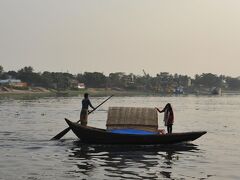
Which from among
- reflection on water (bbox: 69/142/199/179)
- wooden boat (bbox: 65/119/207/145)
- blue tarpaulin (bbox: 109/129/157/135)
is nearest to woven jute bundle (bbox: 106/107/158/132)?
blue tarpaulin (bbox: 109/129/157/135)

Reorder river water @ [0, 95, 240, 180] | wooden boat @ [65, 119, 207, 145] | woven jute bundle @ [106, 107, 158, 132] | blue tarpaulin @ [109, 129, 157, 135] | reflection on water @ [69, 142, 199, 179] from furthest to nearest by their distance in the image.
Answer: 1. woven jute bundle @ [106, 107, 158, 132]
2. blue tarpaulin @ [109, 129, 157, 135]
3. wooden boat @ [65, 119, 207, 145]
4. reflection on water @ [69, 142, 199, 179]
5. river water @ [0, 95, 240, 180]

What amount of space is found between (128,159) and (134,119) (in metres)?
5.46

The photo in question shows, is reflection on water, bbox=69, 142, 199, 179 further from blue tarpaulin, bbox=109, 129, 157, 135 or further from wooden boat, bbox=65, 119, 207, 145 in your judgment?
blue tarpaulin, bbox=109, 129, 157, 135

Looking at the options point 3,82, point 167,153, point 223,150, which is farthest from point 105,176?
point 3,82

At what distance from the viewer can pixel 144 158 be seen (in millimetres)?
21359

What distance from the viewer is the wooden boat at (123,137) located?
79.9 ft

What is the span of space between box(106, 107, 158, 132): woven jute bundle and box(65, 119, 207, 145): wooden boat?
1.35 metres

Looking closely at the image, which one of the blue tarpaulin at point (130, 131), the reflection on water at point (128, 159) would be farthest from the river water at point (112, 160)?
the blue tarpaulin at point (130, 131)

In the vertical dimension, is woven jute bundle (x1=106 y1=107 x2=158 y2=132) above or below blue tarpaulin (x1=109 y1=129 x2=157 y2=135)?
above

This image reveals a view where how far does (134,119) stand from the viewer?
2612cm

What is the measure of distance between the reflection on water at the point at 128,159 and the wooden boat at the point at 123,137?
0.31 metres

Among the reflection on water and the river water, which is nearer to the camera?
the river water

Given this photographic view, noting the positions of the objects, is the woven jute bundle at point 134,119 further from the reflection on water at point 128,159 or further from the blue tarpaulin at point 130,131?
the reflection on water at point 128,159

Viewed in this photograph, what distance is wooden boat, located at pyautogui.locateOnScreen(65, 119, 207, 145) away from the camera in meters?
24.4
